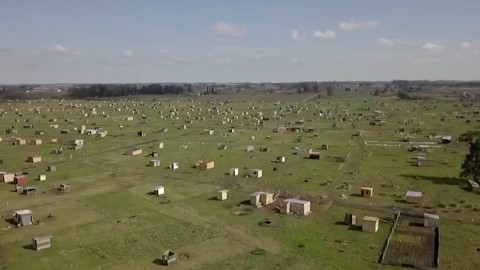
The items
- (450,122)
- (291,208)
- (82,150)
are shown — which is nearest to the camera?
(291,208)

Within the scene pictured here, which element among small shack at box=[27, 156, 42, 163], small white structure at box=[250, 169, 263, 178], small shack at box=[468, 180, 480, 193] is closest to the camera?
small shack at box=[468, 180, 480, 193]

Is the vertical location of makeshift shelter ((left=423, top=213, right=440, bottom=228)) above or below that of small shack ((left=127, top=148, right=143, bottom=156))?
below

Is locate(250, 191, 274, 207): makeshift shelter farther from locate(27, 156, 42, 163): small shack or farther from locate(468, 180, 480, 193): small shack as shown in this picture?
locate(27, 156, 42, 163): small shack

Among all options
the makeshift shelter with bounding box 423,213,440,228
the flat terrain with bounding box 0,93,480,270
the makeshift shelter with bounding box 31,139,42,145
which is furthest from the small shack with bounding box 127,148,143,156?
the makeshift shelter with bounding box 423,213,440,228

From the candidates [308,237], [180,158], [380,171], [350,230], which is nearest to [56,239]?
[308,237]

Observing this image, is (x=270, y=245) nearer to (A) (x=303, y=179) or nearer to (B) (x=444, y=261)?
(B) (x=444, y=261)

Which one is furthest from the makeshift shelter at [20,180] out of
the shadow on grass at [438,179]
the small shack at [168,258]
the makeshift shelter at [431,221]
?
the shadow on grass at [438,179]

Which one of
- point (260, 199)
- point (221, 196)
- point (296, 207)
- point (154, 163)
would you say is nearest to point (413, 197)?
point (296, 207)
